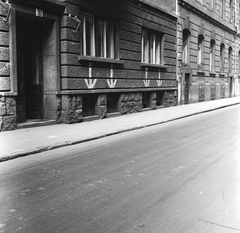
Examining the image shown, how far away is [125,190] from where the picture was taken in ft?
16.1

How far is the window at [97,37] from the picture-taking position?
14.0 m

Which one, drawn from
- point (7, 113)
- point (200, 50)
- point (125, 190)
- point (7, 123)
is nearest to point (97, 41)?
point (7, 113)

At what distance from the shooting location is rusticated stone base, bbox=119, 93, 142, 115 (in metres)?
16.3

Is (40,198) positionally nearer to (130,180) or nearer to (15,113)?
(130,180)

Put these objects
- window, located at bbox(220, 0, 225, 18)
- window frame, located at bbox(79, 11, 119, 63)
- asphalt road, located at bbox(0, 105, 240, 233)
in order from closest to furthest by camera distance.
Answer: asphalt road, located at bbox(0, 105, 240, 233), window frame, located at bbox(79, 11, 119, 63), window, located at bbox(220, 0, 225, 18)

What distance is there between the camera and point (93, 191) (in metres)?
4.92

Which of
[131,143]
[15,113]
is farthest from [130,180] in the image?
[15,113]

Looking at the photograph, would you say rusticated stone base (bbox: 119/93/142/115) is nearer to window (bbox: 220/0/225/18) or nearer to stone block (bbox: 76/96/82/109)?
stone block (bbox: 76/96/82/109)

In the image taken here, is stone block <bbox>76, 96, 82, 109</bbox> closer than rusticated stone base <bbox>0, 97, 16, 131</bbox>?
No

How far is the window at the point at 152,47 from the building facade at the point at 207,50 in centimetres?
243

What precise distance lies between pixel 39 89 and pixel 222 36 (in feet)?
80.6

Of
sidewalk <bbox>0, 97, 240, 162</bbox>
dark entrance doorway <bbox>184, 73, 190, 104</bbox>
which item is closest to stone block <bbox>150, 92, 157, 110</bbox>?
sidewalk <bbox>0, 97, 240, 162</bbox>

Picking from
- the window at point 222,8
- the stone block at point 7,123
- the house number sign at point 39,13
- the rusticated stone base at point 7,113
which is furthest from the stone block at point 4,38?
the window at point 222,8

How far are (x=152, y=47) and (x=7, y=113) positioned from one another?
11.2 m
